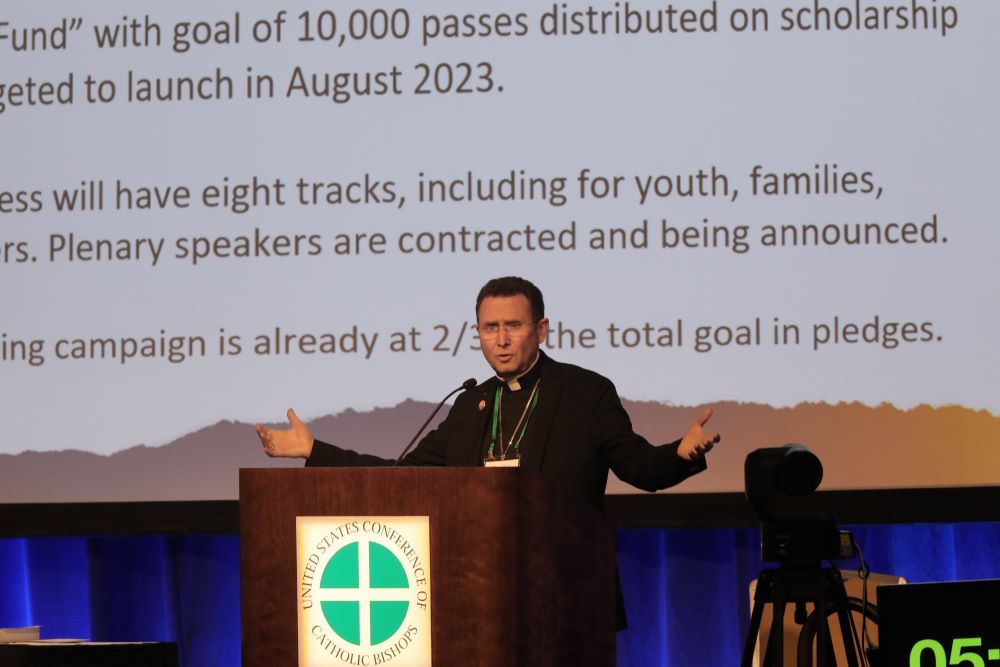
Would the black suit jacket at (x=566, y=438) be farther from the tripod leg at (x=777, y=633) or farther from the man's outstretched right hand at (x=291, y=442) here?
the tripod leg at (x=777, y=633)

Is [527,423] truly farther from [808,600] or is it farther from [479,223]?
[479,223]

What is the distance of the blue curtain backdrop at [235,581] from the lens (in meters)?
4.05

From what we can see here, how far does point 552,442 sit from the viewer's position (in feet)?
9.29

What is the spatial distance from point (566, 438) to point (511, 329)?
0.89 ft

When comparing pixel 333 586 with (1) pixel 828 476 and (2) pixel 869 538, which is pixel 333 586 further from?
(2) pixel 869 538

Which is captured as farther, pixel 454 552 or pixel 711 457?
pixel 711 457

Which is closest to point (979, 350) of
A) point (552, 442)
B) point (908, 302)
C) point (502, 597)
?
point (908, 302)

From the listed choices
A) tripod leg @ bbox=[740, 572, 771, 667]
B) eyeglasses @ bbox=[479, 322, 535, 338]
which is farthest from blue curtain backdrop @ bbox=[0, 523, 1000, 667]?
tripod leg @ bbox=[740, 572, 771, 667]

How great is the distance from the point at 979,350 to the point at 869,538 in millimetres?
813

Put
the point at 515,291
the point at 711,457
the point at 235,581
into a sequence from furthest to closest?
the point at 235,581 → the point at 711,457 → the point at 515,291

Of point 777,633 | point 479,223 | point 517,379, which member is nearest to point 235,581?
→ point 479,223

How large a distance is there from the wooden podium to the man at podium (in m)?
0.64

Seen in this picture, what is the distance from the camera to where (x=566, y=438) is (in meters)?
2.83

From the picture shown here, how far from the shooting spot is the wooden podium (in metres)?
1.94
